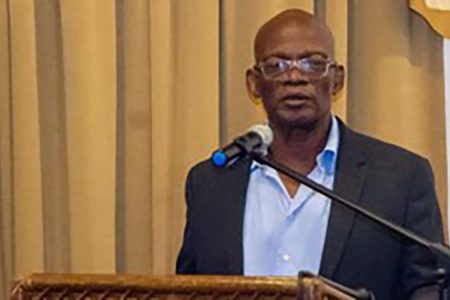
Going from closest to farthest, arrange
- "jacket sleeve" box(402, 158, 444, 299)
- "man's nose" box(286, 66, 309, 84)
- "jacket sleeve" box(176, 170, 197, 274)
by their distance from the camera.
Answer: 1. "jacket sleeve" box(402, 158, 444, 299)
2. "man's nose" box(286, 66, 309, 84)
3. "jacket sleeve" box(176, 170, 197, 274)

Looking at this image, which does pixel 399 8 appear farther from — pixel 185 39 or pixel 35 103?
pixel 35 103

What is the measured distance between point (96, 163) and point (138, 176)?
12 cm

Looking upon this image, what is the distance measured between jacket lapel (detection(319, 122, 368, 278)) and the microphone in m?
0.44

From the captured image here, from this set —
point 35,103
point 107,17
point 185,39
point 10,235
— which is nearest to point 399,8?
point 185,39

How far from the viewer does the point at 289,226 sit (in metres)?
1.97

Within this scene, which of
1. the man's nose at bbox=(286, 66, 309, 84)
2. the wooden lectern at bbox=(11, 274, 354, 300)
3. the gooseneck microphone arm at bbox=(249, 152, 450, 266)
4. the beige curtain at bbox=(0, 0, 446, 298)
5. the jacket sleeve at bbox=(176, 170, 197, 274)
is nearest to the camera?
the wooden lectern at bbox=(11, 274, 354, 300)

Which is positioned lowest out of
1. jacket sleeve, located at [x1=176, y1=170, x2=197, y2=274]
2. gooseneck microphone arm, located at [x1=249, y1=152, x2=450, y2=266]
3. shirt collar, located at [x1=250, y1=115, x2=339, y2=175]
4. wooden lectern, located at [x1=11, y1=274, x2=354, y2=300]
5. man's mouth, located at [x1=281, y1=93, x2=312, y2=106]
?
jacket sleeve, located at [x1=176, y1=170, x2=197, y2=274]

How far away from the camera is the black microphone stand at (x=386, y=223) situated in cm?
142

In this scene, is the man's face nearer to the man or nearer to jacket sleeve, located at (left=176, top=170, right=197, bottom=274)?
the man

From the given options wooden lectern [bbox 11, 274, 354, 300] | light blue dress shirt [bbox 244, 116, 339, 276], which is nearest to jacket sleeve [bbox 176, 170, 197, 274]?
light blue dress shirt [bbox 244, 116, 339, 276]

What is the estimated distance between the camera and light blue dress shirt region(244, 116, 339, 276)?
1.94 m

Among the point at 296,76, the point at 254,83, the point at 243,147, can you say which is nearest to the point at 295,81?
the point at 296,76

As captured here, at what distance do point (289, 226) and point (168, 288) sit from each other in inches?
28.6

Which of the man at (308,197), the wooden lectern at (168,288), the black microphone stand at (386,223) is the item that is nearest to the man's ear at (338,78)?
the man at (308,197)
